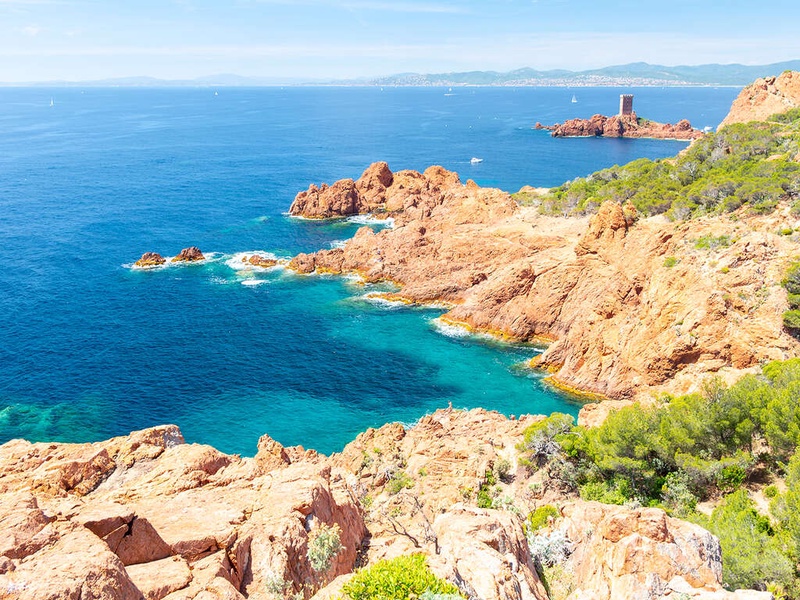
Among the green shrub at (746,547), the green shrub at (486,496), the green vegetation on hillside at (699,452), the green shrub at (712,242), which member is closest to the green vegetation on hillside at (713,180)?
the green shrub at (712,242)

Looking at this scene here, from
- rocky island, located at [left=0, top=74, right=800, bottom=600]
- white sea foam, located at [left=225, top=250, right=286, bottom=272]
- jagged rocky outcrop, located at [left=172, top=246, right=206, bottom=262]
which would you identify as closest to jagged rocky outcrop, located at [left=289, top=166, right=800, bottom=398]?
rocky island, located at [left=0, top=74, right=800, bottom=600]

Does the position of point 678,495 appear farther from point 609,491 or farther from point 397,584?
point 397,584

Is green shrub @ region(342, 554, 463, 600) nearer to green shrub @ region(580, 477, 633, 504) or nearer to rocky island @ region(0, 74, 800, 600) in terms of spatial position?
rocky island @ region(0, 74, 800, 600)

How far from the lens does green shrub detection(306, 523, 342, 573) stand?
55.8 feet

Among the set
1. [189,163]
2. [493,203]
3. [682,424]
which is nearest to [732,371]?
[682,424]

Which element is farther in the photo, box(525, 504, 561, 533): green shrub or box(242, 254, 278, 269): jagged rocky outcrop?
box(242, 254, 278, 269): jagged rocky outcrop

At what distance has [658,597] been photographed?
576 inches

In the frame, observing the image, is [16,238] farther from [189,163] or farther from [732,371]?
[732,371]

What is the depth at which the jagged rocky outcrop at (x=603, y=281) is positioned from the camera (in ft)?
147

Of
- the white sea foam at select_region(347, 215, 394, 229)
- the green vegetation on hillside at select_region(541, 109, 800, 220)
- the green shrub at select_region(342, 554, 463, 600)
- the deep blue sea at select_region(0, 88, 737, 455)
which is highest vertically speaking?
the green vegetation on hillside at select_region(541, 109, 800, 220)

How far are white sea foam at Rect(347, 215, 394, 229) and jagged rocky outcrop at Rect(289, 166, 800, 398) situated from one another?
1113 centimetres

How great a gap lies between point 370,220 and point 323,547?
93.9 metres

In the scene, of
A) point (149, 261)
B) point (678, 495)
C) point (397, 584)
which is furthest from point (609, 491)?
point (149, 261)

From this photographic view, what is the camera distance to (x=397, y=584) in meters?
13.2
